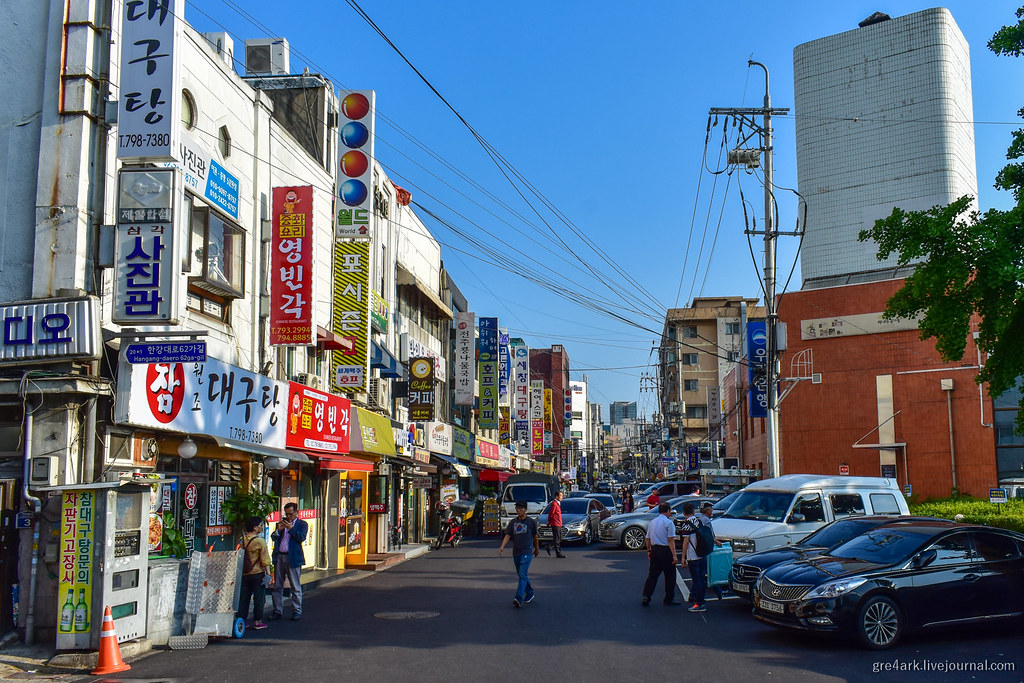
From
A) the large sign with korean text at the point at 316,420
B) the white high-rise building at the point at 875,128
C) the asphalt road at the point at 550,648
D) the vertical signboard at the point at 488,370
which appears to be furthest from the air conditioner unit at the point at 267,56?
the white high-rise building at the point at 875,128

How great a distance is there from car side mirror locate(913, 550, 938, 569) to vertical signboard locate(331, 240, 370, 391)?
13.5 meters

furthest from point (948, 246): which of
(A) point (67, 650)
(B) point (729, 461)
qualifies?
(B) point (729, 461)

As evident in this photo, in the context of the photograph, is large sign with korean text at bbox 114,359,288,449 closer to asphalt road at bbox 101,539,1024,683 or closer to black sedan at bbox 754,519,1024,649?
asphalt road at bbox 101,539,1024,683

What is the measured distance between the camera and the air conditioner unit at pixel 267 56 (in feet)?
78.6

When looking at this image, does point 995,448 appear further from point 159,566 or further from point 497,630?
point 159,566

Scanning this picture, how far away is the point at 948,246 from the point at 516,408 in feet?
166

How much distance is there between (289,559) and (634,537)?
1567cm

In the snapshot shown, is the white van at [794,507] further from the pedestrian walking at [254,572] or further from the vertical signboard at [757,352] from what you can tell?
the vertical signboard at [757,352]

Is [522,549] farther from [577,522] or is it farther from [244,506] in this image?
[577,522]

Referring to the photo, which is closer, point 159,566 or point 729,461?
Result: point 159,566

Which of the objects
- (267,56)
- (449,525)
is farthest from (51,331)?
(449,525)

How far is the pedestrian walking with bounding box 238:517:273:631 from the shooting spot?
466 inches

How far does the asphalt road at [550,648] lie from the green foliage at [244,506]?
178 centimetres

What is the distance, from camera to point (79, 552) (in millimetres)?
9961
